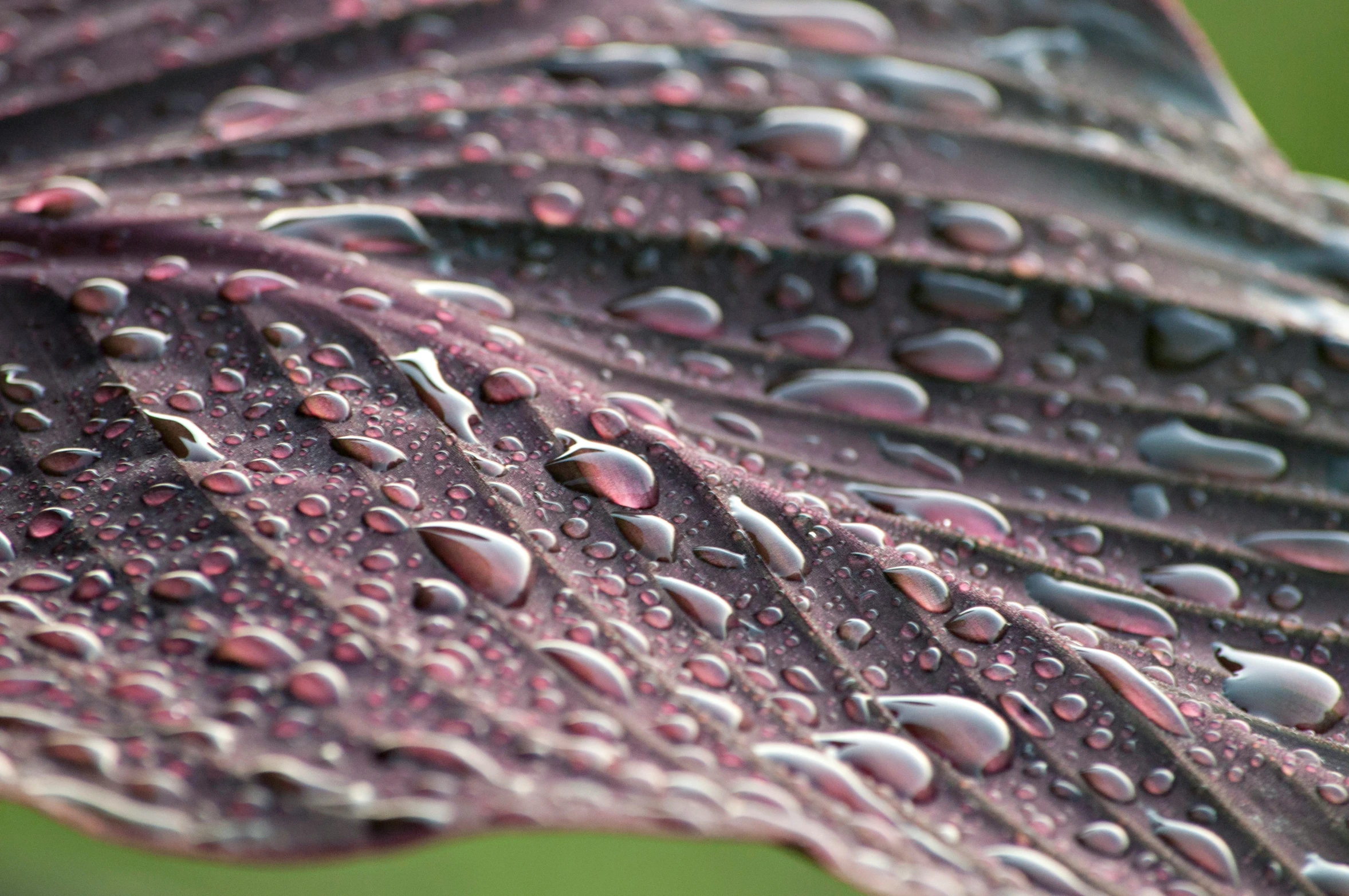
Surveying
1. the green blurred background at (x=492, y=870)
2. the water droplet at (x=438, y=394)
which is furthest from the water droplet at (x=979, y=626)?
A: the green blurred background at (x=492, y=870)

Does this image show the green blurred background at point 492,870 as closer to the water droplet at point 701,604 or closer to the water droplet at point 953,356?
the water droplet at point 953,356

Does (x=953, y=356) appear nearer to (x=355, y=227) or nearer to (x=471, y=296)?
(x=471, y=296)

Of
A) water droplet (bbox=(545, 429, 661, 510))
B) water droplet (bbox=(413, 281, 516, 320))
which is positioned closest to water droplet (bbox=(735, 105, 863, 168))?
water droplet (bbox=(413, 281, 516, 320))

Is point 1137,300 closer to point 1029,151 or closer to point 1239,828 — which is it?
point 1029,151

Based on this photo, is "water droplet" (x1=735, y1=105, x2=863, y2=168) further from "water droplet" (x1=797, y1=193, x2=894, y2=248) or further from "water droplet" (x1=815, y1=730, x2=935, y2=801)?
"water droplet" (x1=815, y1=730, x2=935, y2=801)

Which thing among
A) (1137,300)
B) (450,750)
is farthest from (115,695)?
(1137,300)

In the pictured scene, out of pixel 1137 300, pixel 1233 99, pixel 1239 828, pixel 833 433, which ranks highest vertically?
pixel 1233 99

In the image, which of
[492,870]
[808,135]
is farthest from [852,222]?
[492,870]
